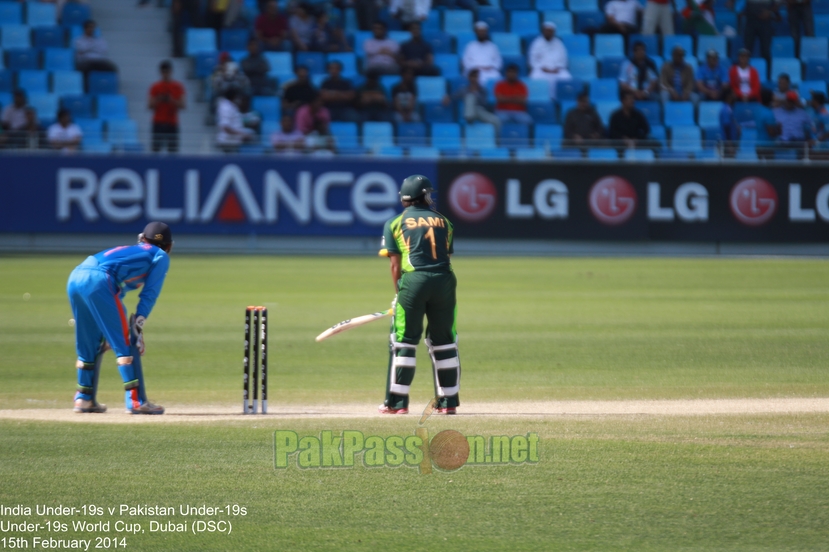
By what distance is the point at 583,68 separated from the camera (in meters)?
28.7

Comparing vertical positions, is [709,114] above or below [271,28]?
below

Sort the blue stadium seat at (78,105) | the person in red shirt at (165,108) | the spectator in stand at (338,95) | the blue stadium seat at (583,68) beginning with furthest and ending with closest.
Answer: the blue stadium seat at (583,68) < the spectator in stand at (338,95) < the blue stadium seat at (78,105) < the person in red shirt at (165,108)

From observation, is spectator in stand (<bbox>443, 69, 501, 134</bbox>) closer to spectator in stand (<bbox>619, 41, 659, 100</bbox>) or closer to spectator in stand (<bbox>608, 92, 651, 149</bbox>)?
spectator in stand (<bbox>608, 92, 651, 149</bbox>)

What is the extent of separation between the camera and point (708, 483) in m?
6.31

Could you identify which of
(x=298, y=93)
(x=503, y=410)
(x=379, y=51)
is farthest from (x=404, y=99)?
(x=503, y=410)

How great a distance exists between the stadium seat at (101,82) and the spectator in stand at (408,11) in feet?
24.9

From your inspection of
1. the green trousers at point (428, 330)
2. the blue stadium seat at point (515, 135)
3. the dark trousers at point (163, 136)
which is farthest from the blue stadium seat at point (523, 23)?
the green trousers at point (428, 330)

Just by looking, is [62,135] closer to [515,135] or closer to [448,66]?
[448,66]

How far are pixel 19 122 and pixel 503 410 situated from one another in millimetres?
18454

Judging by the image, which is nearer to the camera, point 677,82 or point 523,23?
point 677,82

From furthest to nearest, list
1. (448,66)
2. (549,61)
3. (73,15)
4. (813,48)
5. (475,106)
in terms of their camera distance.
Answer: (813,48), (448,66), (549,61), (73,15), (475,106)

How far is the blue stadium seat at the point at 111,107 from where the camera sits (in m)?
25.6

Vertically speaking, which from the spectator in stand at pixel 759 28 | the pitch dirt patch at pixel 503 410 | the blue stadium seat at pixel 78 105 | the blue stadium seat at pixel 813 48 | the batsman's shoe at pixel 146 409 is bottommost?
the pitch dirt patch at pixel 503 410

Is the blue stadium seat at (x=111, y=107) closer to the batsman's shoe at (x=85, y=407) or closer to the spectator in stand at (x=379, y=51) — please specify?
the spectator in stand at (x=379, y=51)
